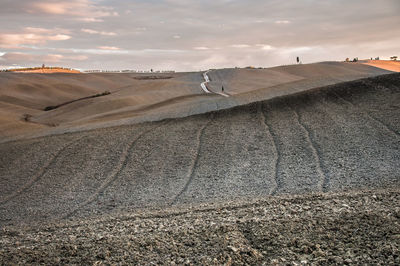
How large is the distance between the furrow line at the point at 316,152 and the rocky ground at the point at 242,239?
2762 mm

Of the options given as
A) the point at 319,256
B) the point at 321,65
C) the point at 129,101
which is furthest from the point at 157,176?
the point at 321,65

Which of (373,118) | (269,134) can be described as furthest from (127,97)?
(373,118)

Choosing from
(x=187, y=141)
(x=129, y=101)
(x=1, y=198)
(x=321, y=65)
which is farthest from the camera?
(x=321, y=65)

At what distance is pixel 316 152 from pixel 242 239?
7796 mm

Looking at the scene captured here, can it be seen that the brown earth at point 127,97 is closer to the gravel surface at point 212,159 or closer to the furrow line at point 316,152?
the gravel surface at point 212,159

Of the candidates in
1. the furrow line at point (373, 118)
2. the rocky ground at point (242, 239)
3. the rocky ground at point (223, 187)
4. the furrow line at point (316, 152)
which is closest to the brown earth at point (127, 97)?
the rocky ground at point (223, 187)

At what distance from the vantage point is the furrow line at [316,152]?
9501 millimetres

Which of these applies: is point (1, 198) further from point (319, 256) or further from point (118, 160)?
point (319, 256)

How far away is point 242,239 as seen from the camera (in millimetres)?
5008

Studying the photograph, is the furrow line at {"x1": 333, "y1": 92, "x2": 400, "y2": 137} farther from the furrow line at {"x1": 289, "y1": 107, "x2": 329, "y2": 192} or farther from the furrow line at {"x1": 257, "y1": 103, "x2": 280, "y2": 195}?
the furrow line at {"x1": 257, "y1": 103, "x2": 280, "y2": 195}

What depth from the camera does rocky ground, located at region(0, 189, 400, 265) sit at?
14.7 feet

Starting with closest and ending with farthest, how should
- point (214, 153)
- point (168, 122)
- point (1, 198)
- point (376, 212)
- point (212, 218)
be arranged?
point (376, 212) < point (212, 218) < point (1, 198) < point (214, 153) < point (168, 122)

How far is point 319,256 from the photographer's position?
4398mm

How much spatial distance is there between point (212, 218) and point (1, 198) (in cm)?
743
